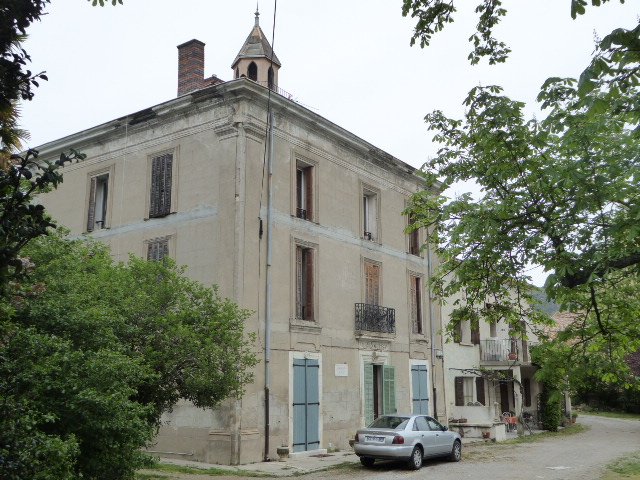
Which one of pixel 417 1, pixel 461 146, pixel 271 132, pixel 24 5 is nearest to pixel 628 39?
pixel 417 1

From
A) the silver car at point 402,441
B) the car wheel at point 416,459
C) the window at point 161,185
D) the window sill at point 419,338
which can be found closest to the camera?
the silver car at point 402,441

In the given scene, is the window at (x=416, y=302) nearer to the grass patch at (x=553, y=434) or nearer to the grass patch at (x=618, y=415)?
the grass patch at (x=553, y=434)

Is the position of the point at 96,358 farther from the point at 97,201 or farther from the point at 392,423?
the point at 97,201

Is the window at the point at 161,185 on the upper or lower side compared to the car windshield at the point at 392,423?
upper

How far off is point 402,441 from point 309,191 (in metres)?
8.65

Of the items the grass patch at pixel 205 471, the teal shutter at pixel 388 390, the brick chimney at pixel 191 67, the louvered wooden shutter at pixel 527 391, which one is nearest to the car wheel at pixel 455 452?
the teal shutter at pixel 388 390

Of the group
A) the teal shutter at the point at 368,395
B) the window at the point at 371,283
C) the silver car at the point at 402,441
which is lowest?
the silver car at the point at 402,441

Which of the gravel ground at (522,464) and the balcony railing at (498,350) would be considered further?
the balcony railing at (498,350)

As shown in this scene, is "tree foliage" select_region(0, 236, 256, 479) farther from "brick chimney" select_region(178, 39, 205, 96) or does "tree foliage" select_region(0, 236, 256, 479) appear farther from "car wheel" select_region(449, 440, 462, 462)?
"brick chimney" select_region(178, 39, 205, 96)

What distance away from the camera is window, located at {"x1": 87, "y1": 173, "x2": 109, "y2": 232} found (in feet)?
72.1

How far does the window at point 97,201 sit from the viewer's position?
21984 millimetres

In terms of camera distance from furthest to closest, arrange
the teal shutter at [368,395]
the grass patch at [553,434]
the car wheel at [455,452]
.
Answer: the grass patch at [553,434] < the teal shutter at [368,395] < the car wheel at [455,452]

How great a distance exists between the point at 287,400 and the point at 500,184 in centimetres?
1091

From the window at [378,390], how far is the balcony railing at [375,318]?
1.28m
